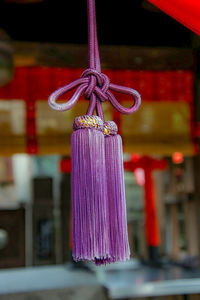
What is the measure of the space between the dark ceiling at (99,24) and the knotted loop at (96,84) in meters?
1.22

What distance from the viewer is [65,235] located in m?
5.38

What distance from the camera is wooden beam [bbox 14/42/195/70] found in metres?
2.10

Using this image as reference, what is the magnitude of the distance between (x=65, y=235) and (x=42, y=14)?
397cm

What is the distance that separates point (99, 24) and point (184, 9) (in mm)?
1232

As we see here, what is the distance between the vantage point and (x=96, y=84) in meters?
0.67

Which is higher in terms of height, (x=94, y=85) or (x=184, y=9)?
(x=184, y=9)

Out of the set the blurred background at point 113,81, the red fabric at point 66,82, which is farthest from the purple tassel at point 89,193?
the red fabric at point 66,82

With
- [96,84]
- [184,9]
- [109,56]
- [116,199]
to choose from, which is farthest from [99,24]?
[116,199]

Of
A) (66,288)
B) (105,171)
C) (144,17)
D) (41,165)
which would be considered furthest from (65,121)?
(41,165)

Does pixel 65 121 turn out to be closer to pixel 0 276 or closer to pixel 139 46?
pixel 139 46

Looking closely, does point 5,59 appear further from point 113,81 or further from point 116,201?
point 116,201

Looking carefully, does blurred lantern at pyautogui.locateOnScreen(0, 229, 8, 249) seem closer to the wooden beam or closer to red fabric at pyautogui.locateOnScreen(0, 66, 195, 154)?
red fabric at pyautogui.locateOnScreen(0, 66, 195, 154)

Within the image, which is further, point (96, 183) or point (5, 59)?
point (5, 59)

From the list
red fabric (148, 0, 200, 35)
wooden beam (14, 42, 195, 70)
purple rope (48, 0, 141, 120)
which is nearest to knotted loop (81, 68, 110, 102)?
purple rope (48, 0, 141, 120)
